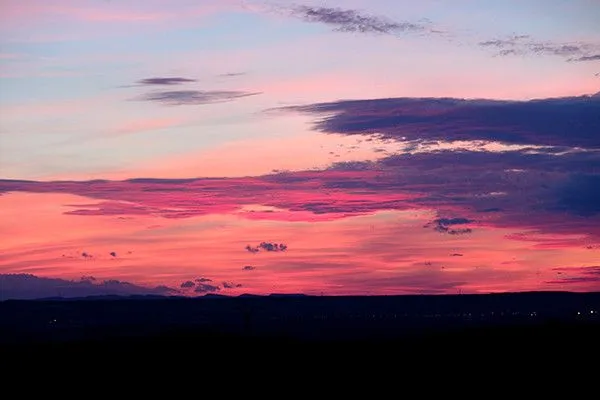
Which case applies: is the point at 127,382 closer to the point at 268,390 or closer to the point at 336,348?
the point at 268,390

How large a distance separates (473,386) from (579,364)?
14.6 m

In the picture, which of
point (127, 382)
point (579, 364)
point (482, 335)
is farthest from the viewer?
point (482, 335)

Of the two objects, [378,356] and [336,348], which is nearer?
[378,356]

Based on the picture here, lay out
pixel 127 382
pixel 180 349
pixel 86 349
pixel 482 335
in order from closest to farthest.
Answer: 1. pixel 127 382
2. pixel 180 349
3. pixel 86 349
4. pixel 482 335

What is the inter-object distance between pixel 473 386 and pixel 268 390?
53.8 feet

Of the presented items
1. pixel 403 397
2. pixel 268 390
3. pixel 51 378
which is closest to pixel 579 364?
pixel 403 397

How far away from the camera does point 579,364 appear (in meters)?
92.3

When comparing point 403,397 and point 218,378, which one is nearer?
point 403,397

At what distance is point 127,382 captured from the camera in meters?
86.4

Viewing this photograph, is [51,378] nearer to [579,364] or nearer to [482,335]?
[579,364]

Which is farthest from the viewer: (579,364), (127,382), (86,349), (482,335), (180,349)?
(482,335)

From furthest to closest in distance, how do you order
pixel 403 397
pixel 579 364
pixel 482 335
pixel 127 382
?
pixel 482 335 → pixel 579 364 → pixel 127 382 → pixel 403 397

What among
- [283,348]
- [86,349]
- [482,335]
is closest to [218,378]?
[283,348]

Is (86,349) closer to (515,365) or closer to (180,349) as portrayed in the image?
(180,349)
